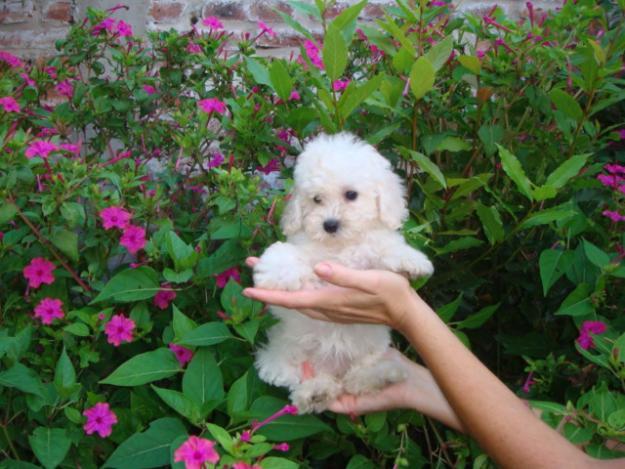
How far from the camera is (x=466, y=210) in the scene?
1115mm

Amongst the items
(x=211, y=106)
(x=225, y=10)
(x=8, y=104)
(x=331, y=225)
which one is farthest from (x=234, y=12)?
(x=331, y=225)

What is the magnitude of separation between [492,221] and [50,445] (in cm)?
78

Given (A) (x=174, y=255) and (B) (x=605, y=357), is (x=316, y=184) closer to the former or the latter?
(A) (x=174, y=255)

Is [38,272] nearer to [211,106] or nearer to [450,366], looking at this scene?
[211,106]

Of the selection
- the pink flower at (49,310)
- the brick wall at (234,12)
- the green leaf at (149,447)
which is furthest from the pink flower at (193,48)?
the green leaf at (149,447)

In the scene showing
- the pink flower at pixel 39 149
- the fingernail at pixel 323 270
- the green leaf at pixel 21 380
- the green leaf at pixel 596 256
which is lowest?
the green leaf at pixel 21 380

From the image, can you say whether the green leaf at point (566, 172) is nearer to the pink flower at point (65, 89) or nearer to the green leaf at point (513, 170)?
the green leaf at point (513, 170)

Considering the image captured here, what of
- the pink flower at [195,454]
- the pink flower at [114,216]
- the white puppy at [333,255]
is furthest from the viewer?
the pink flower at [114,216]

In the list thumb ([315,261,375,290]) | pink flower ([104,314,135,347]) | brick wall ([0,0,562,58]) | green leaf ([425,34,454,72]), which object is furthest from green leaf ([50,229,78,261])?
brick wall ([0,0,562,58])


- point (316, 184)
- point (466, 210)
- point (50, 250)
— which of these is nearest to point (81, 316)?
point (50, 250)

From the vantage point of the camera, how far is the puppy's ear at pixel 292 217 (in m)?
0.94

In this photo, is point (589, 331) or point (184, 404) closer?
point (184, 404)

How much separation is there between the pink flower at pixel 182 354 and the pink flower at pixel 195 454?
296 mm

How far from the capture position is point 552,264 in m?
1.05
